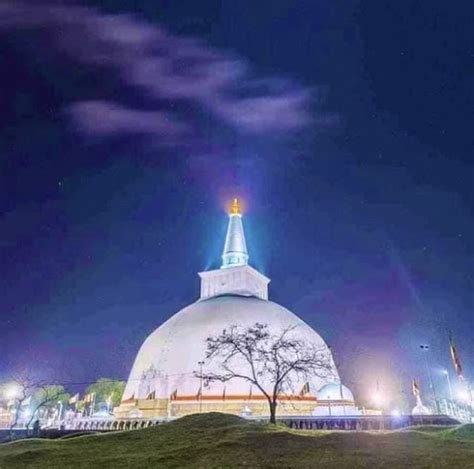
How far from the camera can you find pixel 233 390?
47.6 meters

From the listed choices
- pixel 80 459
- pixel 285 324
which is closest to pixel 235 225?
pixel 285 324

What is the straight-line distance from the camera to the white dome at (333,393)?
161 ft

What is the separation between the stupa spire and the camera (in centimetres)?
7281

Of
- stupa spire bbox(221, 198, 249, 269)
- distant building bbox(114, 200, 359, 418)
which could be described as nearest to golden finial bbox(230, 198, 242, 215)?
stupa spire bbox(221, 198, 249, 269)

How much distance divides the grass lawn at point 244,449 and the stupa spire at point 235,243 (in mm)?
50608

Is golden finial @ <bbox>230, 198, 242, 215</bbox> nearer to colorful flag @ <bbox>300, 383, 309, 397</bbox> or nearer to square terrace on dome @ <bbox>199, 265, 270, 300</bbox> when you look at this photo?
square terrace on dome @ <bbox>199, 265, 270, 300</bbox>

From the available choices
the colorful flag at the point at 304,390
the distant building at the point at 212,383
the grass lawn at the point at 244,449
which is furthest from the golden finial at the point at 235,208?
the grass lawn at the point at 244,449

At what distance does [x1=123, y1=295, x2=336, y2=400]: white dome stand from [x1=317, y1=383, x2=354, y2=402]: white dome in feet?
4.28

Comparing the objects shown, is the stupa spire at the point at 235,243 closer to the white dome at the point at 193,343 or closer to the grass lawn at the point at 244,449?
the white dome at the point at 193,343

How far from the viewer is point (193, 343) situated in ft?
177

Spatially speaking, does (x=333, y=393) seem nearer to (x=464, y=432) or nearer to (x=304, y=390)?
(x=304, y=390)

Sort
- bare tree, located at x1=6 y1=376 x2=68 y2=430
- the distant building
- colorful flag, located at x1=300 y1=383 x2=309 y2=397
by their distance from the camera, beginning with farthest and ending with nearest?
bare tree, located at x1=6 y1=376 x2=68 y2=430 → colorful flag, located at x1=300 y1=383 x2=309 y2=397 → the distant building

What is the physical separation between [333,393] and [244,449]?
35.4 meters

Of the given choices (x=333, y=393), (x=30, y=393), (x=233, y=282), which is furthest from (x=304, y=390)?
(x=30, y=393)
